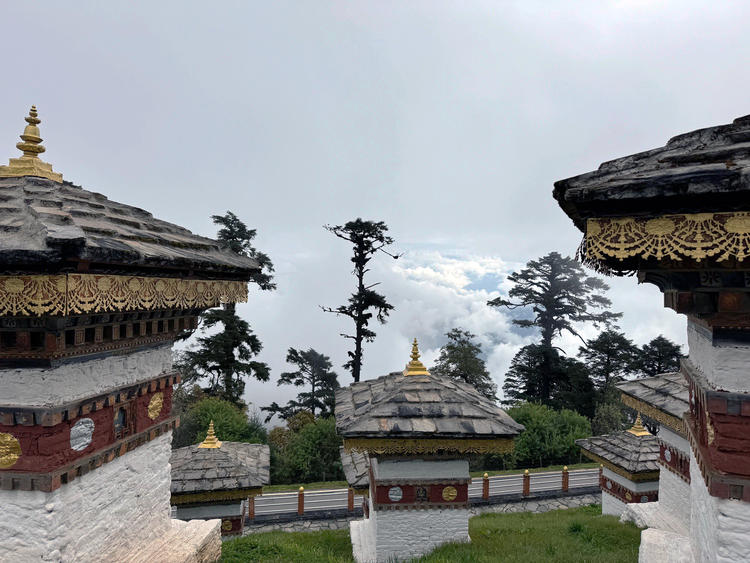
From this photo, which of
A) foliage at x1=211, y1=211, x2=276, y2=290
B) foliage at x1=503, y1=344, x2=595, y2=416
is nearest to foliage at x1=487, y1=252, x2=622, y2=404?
foliage at x1=503, y1=344, x2=595, y2=416

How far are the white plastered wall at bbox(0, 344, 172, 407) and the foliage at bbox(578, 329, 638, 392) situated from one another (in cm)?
2611

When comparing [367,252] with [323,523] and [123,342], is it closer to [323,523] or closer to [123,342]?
[323,523]

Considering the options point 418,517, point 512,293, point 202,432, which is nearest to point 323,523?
point 202,432

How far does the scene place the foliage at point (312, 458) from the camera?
730 inches

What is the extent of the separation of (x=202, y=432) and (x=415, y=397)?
14838mm

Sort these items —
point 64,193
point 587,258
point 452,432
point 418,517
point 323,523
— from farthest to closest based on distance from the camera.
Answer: point 323,523
point 418,517
point 452,432
point 64,193
point 587,258

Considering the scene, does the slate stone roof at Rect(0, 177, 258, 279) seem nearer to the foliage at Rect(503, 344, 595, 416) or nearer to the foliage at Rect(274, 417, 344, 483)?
the foliage at Rect(274, 417, 344, 483)

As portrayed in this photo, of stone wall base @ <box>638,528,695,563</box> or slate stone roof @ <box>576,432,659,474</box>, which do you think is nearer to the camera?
stone wall base @ <box>638,528,695,563</box>

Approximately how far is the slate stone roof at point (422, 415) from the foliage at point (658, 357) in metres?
22.4

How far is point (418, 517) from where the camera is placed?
590 centimetres

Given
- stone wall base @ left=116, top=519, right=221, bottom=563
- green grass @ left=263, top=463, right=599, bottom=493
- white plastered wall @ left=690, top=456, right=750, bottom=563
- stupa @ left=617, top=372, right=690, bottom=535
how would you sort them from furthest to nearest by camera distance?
green grass @ left=263, top=463, right=599, bottom=493 < stupa @ left=617, top=372, right=690, bottom=535 < stone wall base @ left=116, top=519, right=221, bottom=563 < white plastered wall @ left=690, top=456, right=750, bottom=563

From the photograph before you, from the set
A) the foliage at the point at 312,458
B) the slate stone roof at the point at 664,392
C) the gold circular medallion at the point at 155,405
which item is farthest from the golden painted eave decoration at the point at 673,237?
the foliage at the point at 312,458

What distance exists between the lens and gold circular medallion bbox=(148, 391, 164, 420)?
4.71 metres

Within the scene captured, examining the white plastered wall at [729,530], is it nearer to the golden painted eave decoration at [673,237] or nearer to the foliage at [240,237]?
the golden painted eave decoration at [673,237]
